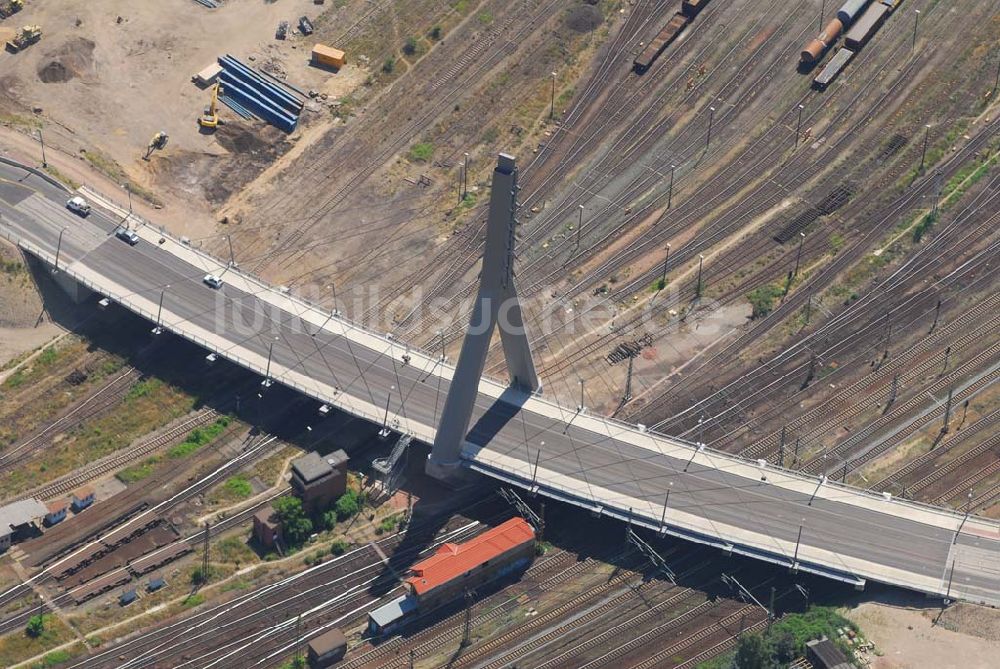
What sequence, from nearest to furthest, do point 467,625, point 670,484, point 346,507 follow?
1. point 467,625
2. point 670,484
3. point 346,507

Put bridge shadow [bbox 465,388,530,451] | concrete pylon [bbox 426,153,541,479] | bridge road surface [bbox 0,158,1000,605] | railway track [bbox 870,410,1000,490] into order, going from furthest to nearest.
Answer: railway track [bbox 870,410,1000,490] < bridge shadow [bbox 465,388,530,451] < bridge road surface [bbox 0,158,1000,605] < concrete pylon [bbox 426,153,541,479]

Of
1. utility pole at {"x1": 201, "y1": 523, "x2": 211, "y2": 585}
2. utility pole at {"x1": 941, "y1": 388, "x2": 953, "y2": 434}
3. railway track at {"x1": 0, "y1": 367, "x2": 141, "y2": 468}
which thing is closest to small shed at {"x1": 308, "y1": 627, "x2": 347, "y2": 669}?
utility pole at {"x1": 201, "y1": 523, "x2": 211, "y2": 585}

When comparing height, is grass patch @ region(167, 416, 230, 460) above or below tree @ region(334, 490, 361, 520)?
below

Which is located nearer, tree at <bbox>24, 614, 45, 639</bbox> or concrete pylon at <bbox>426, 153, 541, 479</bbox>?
concrete pylon at <bbox>426, 153, 541, 479</bbox>

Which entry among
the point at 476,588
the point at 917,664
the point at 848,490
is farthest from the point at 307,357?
the point at 917,664

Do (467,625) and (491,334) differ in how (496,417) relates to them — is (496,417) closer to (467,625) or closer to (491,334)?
(491,334)

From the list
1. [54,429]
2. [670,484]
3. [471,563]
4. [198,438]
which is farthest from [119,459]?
[670,484]

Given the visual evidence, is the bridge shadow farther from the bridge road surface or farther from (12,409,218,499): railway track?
(12,409,218,499): railway track
